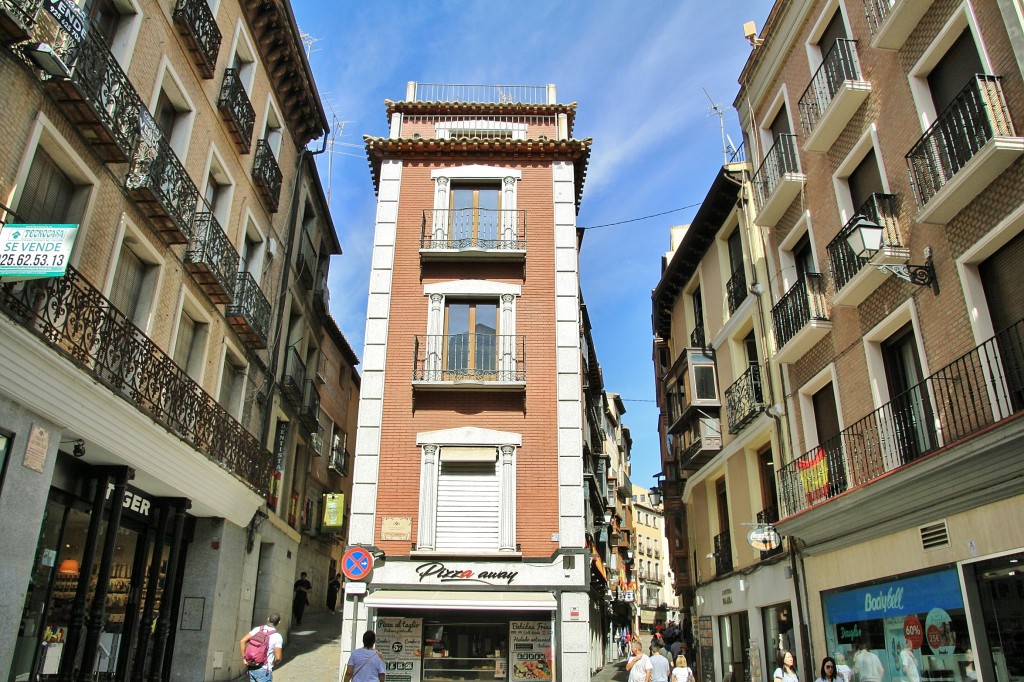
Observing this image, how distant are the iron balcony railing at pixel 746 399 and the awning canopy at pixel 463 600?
6.38 m

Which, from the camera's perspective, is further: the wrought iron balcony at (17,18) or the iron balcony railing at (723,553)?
the iron balcony railing at (723,553)

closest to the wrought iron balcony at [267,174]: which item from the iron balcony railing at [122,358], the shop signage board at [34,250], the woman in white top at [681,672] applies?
the iron balcony railing at [122,358]

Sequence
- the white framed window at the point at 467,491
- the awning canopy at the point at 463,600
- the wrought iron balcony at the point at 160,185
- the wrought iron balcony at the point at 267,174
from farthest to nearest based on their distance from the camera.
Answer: the wrought iron balcony at the point at 267,174
the white framed window at the point at 467,491
the awning canopy at the point at 463,600
the wrought iron balcony at the point at 160,185

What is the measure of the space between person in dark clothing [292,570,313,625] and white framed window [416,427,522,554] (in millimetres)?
7280

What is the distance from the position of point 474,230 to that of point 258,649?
1091 centimetres

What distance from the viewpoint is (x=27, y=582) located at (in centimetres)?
921

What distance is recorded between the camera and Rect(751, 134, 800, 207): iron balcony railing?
52.3ft

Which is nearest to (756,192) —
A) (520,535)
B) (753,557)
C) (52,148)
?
(753,557)

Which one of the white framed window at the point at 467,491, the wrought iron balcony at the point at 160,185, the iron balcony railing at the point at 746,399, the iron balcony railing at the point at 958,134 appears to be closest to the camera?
the iron balcony railing at the point at 958,134

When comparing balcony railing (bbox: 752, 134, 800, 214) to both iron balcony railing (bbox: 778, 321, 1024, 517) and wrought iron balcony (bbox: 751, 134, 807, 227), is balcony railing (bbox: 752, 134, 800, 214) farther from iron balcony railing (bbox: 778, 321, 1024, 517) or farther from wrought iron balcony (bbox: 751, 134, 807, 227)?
iron balcony railing (bbox: 778, 321, 1024, 517)

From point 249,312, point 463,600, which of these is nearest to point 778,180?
point 463,600

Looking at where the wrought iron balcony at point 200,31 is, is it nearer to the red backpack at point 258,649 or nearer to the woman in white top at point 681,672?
the red backpack at point 258,649

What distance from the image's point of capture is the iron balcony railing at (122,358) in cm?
922

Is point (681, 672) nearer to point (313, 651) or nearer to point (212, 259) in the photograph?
point (313, 651)
